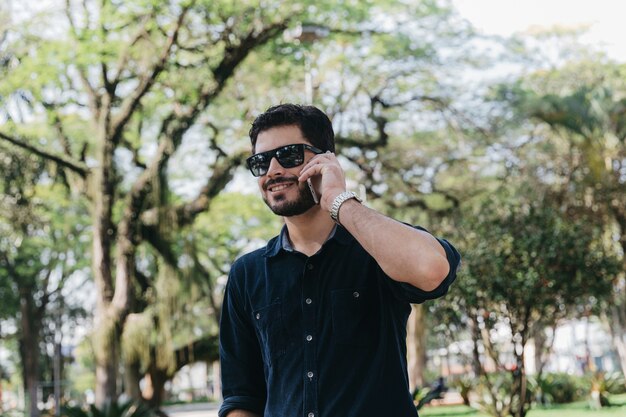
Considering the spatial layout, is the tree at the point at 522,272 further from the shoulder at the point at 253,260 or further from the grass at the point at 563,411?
the shoulder at the point at 253,260

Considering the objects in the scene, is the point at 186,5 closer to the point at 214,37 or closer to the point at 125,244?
the point at 214,37

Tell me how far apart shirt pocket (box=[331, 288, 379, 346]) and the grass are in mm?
15335

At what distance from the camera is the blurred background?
1468cm

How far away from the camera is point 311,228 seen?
2393 mm

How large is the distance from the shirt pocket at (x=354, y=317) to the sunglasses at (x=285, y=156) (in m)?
0.36

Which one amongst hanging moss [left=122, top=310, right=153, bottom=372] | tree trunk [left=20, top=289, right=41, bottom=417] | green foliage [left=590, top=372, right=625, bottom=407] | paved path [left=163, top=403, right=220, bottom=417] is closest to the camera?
hanging moss [left=122, top=310, right=153, bottom=372]

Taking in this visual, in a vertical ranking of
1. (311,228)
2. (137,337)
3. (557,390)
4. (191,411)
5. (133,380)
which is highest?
(137,337)

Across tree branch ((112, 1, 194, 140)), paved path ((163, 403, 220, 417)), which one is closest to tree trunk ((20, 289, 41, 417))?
paved path ((163, 403, 220, 417))

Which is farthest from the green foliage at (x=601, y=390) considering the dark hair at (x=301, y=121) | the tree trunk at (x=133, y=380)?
the dark hair at (x=301, y=121)

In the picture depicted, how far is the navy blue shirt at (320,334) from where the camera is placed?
7.07ft

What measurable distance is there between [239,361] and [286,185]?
0.53 meters

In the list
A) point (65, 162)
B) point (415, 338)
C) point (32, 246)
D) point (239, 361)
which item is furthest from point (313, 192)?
point (32, 246)

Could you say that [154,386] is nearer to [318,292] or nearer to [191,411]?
[318,292]

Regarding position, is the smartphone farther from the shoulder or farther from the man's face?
the shoulder
